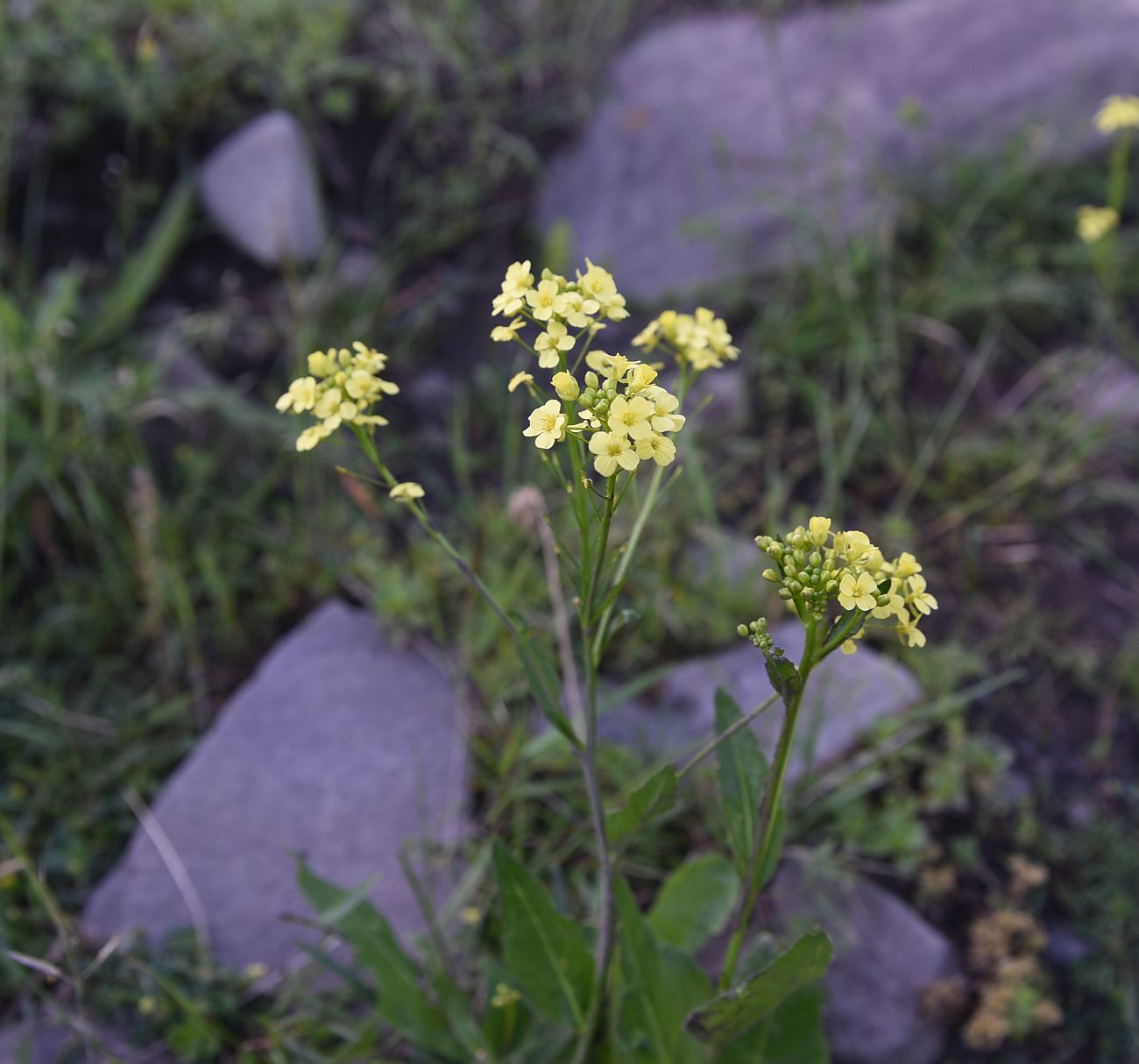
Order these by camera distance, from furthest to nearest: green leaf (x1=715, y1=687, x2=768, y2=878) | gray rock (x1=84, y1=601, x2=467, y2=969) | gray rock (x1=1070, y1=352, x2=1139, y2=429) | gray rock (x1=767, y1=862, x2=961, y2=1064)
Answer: gray rock (x1=1070, y1=352, x2=1139, y2=429) < gray rock (x1=84, y1=601, x2=467, y2=969) < gray rock (x1=767, y1=862, x2=961, y2=1064) < green leaf (x1=715, y1=687, x2=768, y2=878)

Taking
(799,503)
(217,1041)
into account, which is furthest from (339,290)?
(217,1041)

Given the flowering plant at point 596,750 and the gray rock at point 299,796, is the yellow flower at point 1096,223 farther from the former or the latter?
the gray rock at point 299,796

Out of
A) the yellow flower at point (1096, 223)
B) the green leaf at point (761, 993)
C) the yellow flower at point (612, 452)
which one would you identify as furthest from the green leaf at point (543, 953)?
the yellow flower at point (1096, 223)

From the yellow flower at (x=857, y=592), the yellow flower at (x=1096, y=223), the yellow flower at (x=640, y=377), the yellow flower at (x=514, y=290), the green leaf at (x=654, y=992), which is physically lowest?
the green leaf at (x=654, y=992)

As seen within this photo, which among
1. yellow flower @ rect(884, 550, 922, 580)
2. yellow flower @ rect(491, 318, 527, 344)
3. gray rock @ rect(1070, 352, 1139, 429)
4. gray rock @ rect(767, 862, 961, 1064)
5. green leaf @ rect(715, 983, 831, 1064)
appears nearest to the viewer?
yellow flower @ rect(884, 550, 922, 580)

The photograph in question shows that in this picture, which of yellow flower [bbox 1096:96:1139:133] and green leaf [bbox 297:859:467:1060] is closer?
green leaf [bbox 297:859:467:1060]

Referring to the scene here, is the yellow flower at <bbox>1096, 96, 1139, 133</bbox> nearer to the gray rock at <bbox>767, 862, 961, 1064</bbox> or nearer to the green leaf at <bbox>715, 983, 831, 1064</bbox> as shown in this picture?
the gray rock at <bbox>767, 862, 961, 1064</bbox>

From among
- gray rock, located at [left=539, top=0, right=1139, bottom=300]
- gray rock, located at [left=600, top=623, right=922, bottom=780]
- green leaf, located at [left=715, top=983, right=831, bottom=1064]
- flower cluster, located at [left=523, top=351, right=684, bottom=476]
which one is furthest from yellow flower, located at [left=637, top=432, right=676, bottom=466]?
gray rock, located at [left=539, top=0, right=1139, bottom=300]
